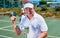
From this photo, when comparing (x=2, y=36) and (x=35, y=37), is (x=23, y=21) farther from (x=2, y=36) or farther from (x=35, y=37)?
(x=2, y=36)

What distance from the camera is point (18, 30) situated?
2.71 meters

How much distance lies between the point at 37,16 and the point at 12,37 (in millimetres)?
7089

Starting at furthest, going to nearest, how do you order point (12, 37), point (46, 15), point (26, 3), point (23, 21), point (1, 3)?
1. point (1, 3)
2. point (46, 15)
3. point (12, 37)
4. point (23, 21)
5. point (26, 3)

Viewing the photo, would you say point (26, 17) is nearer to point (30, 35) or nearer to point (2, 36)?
point (30, 35)

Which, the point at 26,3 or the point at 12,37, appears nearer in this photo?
the point at 26,3

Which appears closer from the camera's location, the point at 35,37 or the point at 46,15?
the point at 35,37

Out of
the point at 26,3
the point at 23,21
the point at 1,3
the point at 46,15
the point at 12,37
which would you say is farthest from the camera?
the point at 1,3

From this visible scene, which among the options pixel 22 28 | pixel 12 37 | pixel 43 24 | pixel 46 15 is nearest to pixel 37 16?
pixel 43 24

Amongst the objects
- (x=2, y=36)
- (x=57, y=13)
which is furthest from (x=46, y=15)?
(x=2, y=36)

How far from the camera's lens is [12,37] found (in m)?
9.50

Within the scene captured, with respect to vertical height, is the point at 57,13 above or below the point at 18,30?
below

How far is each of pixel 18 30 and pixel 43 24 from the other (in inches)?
14.5

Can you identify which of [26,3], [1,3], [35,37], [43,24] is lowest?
[1,3]

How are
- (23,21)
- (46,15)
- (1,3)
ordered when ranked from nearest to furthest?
(23,21), (46,15), (1,3)
